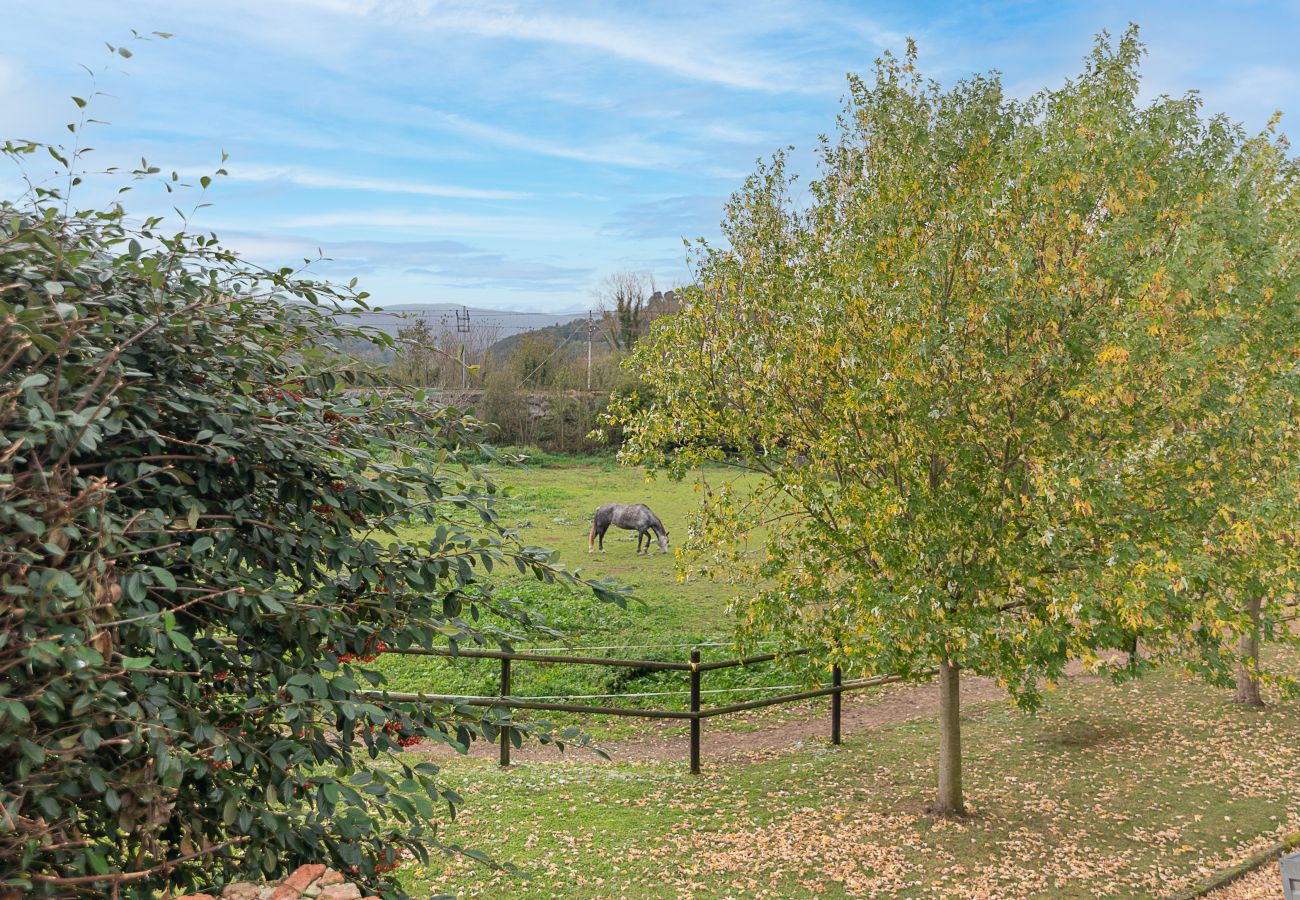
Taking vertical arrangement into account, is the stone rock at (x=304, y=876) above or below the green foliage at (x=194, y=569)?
below

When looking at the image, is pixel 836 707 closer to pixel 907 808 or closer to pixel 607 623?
pixel 907 808

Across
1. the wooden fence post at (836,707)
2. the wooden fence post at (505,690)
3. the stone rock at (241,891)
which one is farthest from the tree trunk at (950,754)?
the stone rock at (241,891)

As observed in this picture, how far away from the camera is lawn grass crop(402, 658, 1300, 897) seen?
25.0 ft

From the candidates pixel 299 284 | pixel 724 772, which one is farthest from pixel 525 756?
pixel 299 284

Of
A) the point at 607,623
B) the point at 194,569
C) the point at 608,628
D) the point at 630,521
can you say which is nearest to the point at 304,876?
the point at 194,569

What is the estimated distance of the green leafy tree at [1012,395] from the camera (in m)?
6.96

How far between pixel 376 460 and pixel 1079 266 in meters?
5.73

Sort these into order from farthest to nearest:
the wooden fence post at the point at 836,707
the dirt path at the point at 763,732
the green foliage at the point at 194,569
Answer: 1. the dirt path at the point at 763,732
2. the wooden fence post at the point at 836,707
3. the green foliage at the point at 194,569

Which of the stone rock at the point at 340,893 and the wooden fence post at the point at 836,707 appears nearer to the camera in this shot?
the stone rock at the point at 340,893

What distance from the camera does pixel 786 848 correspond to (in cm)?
818

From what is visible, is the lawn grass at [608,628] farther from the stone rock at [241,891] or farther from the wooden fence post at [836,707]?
the stone rock at [241,891]

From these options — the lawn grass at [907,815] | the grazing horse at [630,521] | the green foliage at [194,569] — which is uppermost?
the green foliage at [194,569]

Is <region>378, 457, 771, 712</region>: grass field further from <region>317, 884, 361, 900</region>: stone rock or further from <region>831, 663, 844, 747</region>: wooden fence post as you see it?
<region>317, 884, 361, 900</region>: stone rock

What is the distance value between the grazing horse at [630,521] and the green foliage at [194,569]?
18.1 meters
